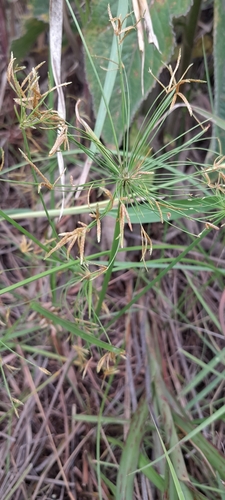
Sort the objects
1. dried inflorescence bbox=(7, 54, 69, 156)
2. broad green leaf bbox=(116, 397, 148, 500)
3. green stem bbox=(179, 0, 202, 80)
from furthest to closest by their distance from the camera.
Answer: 1. green stem bbox=(179, 0, 202, 80)
2. broad green leaf bbox=(116, 397, 148, 500)
3. dried inflorescence bbox=(7, 54, 69, 156)

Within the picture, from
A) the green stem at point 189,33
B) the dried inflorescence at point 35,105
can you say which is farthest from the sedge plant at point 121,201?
the green stem at point 189,33

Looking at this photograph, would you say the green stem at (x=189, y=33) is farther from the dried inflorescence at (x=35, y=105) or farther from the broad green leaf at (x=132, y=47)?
the dried inflorescence at (x=35, y=105)

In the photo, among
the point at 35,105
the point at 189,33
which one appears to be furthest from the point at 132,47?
the point at 35,105

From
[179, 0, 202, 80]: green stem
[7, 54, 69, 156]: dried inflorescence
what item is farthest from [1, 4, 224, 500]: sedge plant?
[179, 0, 202, 80]: green stem

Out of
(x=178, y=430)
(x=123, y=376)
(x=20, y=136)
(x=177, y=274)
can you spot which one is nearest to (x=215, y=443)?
(x=178, y=430)

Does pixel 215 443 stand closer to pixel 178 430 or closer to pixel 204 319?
pixel 178 430

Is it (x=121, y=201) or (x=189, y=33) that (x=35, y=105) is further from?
(x=189, y=33)

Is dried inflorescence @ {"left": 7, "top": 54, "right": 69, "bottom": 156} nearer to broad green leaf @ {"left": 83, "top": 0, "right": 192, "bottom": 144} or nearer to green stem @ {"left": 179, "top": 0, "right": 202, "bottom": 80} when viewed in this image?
broad green leaf @ {"left": 83, "top": 0, "right": 192, "bottom": 144}

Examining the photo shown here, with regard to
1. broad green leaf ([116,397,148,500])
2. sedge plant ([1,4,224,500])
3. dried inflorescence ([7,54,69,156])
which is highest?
dried inflorescence ([7,54,69,156])
